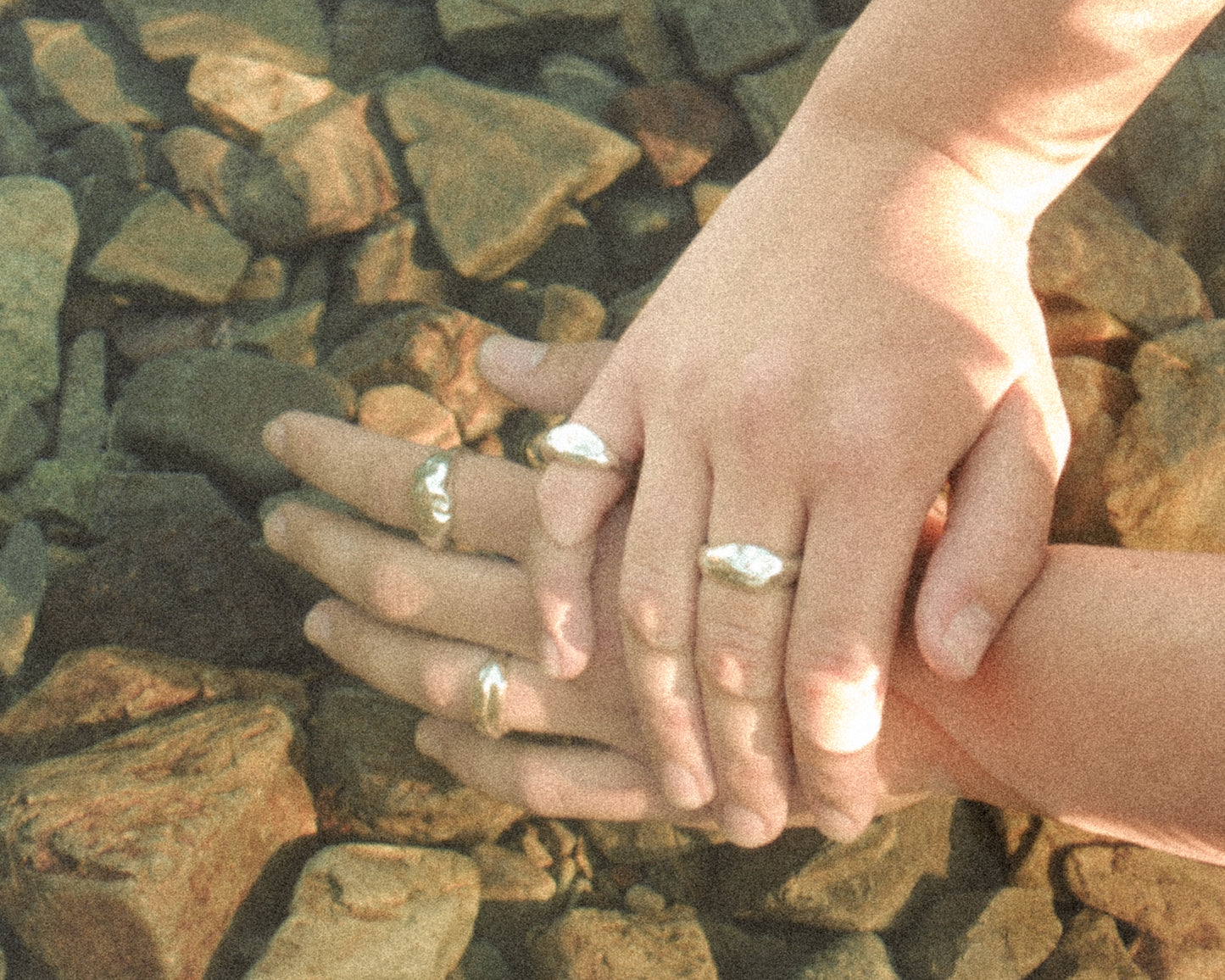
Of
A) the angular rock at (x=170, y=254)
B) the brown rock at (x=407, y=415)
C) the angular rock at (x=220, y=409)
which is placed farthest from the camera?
the angular rock at (x=170, y=254)

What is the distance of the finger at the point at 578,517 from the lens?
1484mm

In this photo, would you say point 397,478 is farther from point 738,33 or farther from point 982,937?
point 738,33

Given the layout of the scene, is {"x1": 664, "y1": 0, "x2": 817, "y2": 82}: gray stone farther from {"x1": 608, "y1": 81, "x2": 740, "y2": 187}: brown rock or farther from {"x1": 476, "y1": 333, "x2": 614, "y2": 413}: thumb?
{"x1": 476, "y1": 333, "x2": 614, "y2": 413}: thumb

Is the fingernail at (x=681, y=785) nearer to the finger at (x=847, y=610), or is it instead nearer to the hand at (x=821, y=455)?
the hand at (x=821, y=455)

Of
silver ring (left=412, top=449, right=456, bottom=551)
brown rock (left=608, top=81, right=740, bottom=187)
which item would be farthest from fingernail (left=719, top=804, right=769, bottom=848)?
brown rock (left=608, top=81, right=740, bottom=187)

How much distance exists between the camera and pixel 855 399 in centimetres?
Result: 127

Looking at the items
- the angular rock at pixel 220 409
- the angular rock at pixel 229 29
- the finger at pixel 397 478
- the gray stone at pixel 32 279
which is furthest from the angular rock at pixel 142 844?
the angular rock at pixel 229 29

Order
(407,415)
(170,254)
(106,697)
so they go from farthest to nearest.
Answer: (170,254) < (407,415) < (106,697)

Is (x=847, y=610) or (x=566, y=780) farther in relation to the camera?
(x=566, y=780)

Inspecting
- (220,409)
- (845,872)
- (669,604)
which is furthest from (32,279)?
(845,872)

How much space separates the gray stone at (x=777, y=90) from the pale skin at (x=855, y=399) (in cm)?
111

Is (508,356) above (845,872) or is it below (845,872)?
above

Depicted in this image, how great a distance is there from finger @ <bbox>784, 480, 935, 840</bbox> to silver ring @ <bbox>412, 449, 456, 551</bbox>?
2.32ft

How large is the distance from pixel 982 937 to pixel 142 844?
1.35 meters
